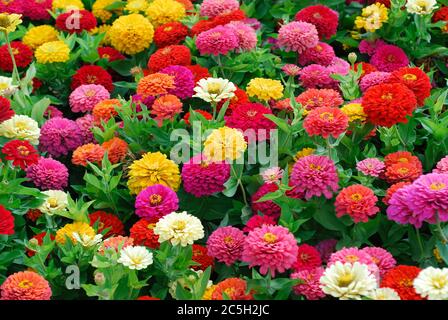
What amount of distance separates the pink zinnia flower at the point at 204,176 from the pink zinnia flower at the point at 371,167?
0.43 m

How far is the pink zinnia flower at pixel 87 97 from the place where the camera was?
3.34 metres

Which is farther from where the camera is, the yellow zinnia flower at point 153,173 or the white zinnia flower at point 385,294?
the yellow zinnia flower at point 153,173

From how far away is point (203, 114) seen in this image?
302 cm

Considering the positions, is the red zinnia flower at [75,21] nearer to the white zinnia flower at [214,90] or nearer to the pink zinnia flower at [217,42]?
the pink zinnia flower at [217,42]

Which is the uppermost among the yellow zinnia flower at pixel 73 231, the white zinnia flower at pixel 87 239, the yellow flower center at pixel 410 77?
the yellow flower center at pixel 410 77

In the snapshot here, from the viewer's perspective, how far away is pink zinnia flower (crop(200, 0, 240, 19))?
3756 millimetres

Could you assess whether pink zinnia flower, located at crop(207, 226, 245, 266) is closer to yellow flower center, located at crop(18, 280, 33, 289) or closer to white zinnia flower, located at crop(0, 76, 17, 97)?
yellow flower center, located at crop(18, 280, 33, 289)

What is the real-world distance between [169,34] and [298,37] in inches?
23.0

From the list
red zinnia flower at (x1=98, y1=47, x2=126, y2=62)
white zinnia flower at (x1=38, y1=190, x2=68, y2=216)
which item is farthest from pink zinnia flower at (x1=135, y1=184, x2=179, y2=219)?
red zinnia flower at (x1=98, y1=47, x2=126, y2=62)

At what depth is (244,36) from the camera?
3428 millimetres

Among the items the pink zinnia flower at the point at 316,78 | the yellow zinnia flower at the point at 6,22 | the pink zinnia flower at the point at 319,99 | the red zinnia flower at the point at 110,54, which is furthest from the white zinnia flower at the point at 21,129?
the pink zinnia flower at the point at 316,78

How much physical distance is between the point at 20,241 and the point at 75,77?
42.7 inches
